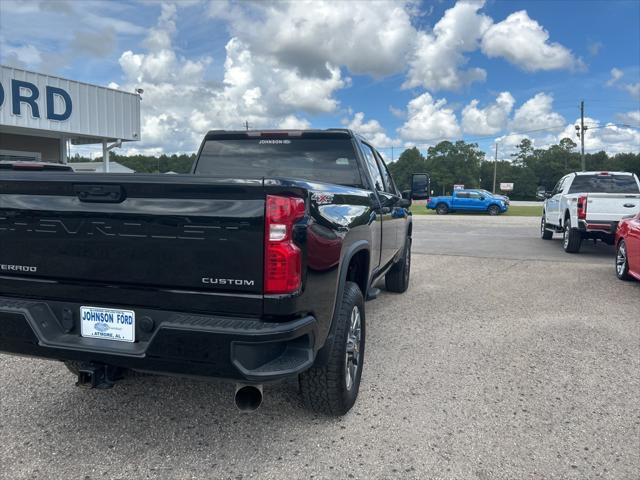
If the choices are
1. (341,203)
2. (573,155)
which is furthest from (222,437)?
(573,155)

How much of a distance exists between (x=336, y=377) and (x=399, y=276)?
161 inches

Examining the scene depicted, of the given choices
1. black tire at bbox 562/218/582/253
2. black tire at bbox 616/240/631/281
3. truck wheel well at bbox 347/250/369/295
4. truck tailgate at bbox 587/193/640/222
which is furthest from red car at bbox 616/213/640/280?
truck wheel well at bbox 347/250/369/295

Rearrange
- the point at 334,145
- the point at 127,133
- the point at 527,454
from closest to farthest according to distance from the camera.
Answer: the point at 527,454
the point at 334,145
the point at 127,133

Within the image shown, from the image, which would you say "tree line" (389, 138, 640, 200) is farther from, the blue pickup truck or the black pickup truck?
the black pickup truck

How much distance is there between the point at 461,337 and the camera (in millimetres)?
5199

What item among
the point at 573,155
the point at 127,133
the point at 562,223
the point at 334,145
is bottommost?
the point at 562,223

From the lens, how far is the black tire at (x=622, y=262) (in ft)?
26.9

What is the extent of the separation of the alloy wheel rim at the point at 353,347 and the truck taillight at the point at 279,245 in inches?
39.0

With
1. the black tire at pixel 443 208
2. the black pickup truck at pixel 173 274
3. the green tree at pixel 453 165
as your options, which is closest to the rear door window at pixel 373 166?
the black pickup truck at pixel 173 274

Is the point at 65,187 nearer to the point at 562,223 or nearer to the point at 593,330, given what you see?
the point at 593,330

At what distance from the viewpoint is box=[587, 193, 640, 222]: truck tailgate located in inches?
413

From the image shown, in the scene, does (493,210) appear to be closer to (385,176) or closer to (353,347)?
(385,176)

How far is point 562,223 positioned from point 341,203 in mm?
11129

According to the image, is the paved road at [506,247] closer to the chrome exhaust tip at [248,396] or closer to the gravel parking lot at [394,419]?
the gravel parking lot at [394,419]
